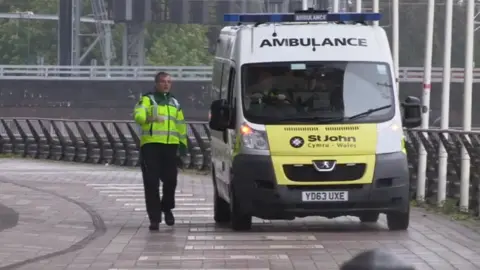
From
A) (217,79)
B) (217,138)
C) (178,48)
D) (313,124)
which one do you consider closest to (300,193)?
(313,124)

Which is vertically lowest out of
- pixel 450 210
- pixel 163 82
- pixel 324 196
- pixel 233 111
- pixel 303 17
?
pixel 450 210

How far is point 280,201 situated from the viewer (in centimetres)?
1457

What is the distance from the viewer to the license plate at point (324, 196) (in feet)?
47.9

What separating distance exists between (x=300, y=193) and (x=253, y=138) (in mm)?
780

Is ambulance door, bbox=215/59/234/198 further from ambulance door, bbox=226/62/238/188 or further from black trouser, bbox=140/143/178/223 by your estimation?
black trouser, bbox=140/143/178/223

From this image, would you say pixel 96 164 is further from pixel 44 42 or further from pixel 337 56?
pixel 44 42

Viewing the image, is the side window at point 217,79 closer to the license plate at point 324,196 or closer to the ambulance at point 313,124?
the ambulance at point 313,124

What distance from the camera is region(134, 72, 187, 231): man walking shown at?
15070 millimetres

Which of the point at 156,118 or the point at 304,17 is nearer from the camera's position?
the point at 156,118

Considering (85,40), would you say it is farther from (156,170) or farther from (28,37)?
(156,170)

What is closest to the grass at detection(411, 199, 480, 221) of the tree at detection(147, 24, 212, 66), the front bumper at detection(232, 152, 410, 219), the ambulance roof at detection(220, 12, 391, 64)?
the front bumper at detection(232, 152, 410, 219)

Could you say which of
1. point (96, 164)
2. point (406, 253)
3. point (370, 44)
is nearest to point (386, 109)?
point (370, 44)

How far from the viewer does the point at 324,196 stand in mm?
14617

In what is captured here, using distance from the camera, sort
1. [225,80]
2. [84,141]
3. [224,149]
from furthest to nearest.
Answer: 1. [84,141]
2. [225,80]
3. [224,149]
